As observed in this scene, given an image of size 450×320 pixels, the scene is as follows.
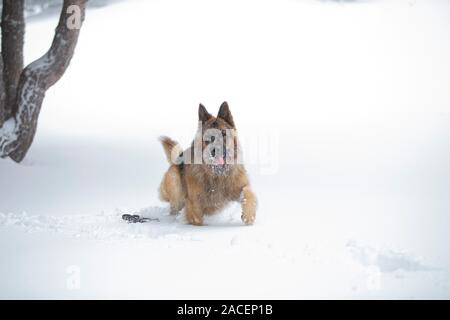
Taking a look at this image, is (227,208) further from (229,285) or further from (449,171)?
(449,171)

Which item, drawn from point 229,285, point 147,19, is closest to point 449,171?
point 229,285

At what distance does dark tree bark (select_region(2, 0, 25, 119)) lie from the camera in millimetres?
8961

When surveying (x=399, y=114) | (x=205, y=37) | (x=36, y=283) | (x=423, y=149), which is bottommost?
(x=36, y=283)

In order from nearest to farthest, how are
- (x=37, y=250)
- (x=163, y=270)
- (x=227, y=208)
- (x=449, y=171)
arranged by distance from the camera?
(x=163, y=270), (x=37, y=250), (x=227, y=208), (x=449, y=171)

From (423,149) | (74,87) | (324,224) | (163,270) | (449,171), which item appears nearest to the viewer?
(163,270)

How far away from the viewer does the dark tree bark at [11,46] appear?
8.96 m

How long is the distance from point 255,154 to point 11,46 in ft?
13.9

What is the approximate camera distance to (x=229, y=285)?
12.9 feet

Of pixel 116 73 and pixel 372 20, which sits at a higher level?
pixel 372 20

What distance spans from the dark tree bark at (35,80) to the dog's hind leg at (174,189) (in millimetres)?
3573

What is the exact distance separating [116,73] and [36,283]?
12.4 m

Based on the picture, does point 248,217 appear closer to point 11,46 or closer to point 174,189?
point 174,189

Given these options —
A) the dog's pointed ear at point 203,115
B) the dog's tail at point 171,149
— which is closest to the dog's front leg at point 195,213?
the dog's tail at point 171,149

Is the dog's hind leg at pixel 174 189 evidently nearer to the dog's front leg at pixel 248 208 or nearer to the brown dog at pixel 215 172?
the brown dog at pixel 215 172
